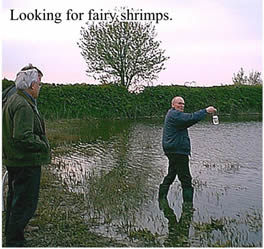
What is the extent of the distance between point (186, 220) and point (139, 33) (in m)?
27.3

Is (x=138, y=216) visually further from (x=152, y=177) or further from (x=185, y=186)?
(x=152, y=177)

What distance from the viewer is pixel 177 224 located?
6.47m

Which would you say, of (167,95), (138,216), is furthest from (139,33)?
(138,216)

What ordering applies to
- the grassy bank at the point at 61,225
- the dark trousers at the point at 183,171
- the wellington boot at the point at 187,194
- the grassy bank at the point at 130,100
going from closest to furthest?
the grassy bank at the point at 61,225 → the dark trousers at the point at 183,171 → the wellington boot at the point at 187,194 → the grassy bank at the point at 130,100

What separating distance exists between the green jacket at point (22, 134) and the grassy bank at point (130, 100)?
21177mm

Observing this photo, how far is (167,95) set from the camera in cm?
3114

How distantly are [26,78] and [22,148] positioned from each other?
78 centimetres

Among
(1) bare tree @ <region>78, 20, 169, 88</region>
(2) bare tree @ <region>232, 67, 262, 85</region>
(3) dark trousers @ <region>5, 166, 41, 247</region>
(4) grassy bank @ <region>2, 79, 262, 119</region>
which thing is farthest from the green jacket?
(2) bare tree @ <region>232, 67, 262, 85</region>

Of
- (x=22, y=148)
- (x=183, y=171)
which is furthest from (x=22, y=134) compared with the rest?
(x=183, y=171)

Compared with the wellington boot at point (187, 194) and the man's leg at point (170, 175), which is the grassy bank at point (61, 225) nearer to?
the man's leg at point (170, 175)

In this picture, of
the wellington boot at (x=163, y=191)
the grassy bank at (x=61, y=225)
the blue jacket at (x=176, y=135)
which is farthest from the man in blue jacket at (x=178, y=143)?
the grassy bank at (x=61, y=225)

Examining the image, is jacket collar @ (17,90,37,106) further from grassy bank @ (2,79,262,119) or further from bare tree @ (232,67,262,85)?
bare tree @ (232,67,262,85)

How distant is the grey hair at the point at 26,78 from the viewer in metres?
5.23

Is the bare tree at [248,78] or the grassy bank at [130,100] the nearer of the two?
the grassy bank at [130,100]
